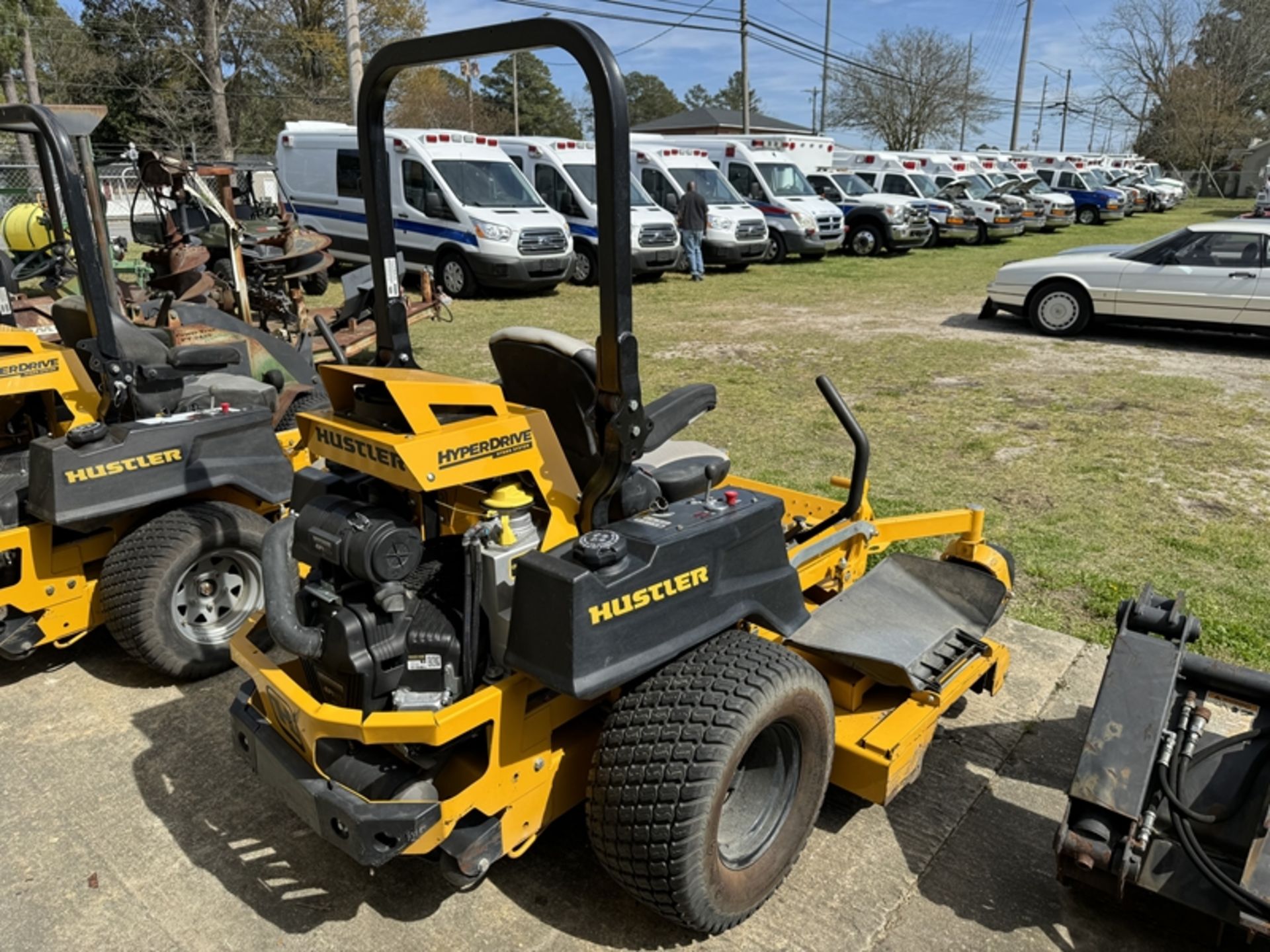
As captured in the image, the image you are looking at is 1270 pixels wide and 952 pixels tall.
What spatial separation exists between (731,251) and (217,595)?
569 inches

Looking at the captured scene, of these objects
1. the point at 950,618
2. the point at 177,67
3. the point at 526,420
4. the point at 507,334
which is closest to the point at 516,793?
the point at 526,420

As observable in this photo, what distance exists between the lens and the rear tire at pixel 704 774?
234cm

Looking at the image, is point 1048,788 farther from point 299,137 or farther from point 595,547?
point 299,137

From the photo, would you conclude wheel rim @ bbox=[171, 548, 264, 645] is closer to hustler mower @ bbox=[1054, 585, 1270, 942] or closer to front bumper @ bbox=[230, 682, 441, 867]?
front bumper @ bbox=[230, 682, 441, 867]

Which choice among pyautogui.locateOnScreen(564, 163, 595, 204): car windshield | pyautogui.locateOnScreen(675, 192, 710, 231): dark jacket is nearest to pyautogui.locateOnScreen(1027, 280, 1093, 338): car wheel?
pyautogui.locateOnScreen(675, 192, 710, 231): dark jacket

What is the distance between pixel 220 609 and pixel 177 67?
1569 inches

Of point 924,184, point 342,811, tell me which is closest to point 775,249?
point 924,184

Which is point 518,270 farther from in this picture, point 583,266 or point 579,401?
point 579,401

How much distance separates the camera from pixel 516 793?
8.23 ft

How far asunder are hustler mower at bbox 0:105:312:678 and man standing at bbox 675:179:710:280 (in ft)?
41.4

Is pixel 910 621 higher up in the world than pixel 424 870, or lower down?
higher up

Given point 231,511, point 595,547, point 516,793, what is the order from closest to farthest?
point 595,547
point 516,793
point 231,511

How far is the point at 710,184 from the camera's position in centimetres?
1825

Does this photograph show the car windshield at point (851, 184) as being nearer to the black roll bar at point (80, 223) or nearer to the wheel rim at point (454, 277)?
the wheel rim at point (454, 277)
